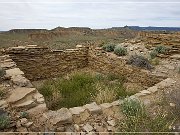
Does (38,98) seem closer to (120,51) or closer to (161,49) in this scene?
(120,51)

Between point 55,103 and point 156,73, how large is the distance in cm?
335

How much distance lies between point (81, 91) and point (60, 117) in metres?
2.76

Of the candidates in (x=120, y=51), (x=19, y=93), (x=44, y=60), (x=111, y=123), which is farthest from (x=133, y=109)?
(x=44, y=60)

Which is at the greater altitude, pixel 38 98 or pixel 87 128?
pixel 38 98

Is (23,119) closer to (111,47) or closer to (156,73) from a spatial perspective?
(156,73)

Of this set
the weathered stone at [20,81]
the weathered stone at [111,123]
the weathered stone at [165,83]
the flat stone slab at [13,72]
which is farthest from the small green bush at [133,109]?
the flat stone slab at [13,72]

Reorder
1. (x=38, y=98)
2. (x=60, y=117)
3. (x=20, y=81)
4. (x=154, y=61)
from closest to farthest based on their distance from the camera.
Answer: (x=60, y=117)
(x=38, y=98)
(x=20, y=81)
(x=154, y=61)

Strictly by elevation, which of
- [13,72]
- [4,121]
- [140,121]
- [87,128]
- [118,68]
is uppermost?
[13,72]

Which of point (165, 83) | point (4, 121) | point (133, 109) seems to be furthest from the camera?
point (165, 83)

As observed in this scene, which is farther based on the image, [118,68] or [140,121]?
[118,68]

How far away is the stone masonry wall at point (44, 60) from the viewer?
30.6ft

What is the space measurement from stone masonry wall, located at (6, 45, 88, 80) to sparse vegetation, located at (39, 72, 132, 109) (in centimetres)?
185

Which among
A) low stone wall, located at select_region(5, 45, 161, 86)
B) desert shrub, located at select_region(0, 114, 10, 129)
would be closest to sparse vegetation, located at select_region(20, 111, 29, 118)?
desert shrub, located at select_region(0, 114, 10, 129)

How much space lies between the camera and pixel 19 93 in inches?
197
